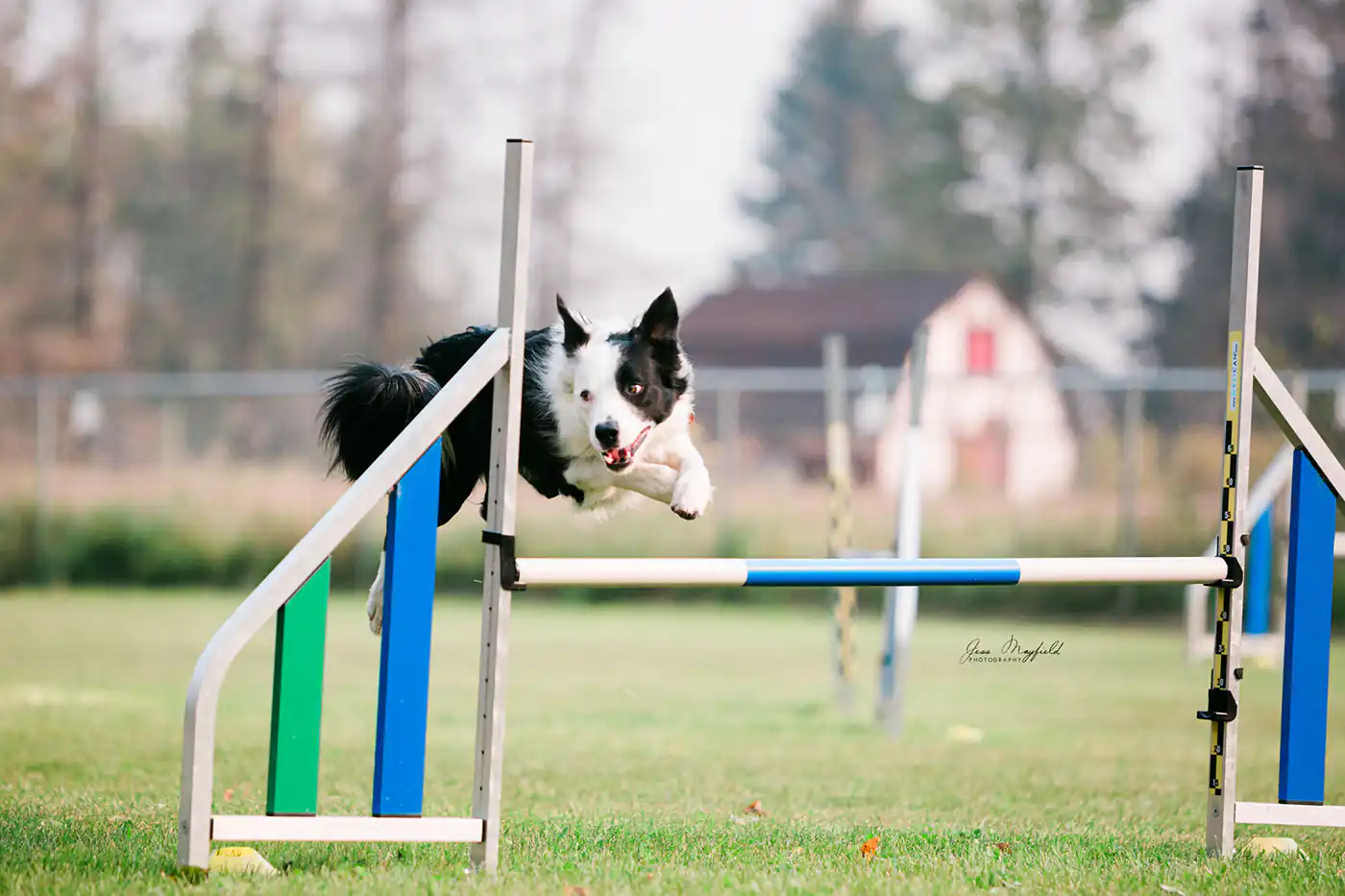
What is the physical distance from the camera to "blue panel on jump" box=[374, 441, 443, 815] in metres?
3.59

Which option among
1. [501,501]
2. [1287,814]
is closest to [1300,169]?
[1287,814]

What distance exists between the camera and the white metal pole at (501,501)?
367 cm

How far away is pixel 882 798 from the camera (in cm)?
548

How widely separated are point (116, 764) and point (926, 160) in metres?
28.1

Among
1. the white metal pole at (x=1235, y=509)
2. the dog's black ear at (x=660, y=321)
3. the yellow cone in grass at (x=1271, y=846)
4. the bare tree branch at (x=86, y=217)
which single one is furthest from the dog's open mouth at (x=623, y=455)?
the bare tree branch at (x=86, y=217)

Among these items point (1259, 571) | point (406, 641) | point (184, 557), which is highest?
point (406, 641)

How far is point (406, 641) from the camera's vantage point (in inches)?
143

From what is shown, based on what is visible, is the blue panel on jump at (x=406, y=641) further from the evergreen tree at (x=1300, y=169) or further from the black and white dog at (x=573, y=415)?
A: the evergreen tree at (x=1300, y=169)

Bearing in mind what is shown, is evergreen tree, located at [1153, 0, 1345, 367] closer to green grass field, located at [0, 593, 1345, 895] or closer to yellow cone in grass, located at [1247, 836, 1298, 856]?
green grass field, located at [0, 593, 1345, 895]

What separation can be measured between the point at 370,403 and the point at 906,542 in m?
3.31

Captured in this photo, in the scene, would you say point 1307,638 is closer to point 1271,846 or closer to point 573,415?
point 1271,846

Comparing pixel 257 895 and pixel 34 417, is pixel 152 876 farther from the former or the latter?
pixel 34 417

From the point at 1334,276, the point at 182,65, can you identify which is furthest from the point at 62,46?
the point at 1334,276

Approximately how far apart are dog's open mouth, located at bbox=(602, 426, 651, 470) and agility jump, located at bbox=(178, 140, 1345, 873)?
2.04 feet
